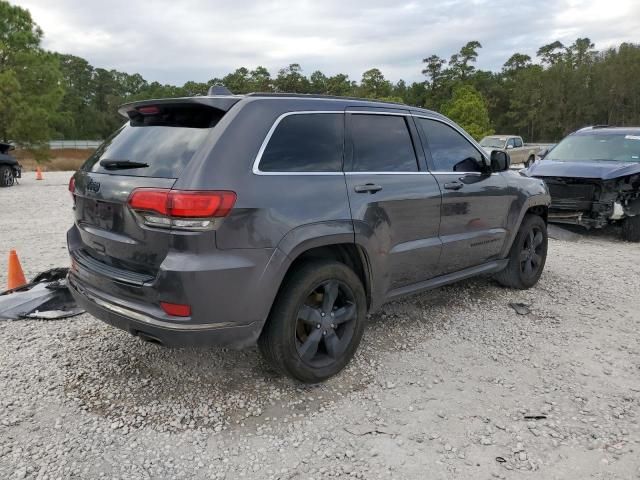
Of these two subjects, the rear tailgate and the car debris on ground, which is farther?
the car debris on ground

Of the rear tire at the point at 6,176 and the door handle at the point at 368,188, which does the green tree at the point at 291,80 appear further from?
the door handle at the point at 368,188

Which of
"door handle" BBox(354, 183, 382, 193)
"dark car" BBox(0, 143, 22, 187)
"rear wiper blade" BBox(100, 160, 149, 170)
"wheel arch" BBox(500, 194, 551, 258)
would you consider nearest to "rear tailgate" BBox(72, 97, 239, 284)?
"rear wiper blade" BBox(100, 160, 149, 170)

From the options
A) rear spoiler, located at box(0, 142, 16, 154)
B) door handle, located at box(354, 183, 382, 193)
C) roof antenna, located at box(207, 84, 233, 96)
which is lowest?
door handle, located at box(354, 183, 382, 193)

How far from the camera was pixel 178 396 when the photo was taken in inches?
129

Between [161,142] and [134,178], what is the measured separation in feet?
0.97

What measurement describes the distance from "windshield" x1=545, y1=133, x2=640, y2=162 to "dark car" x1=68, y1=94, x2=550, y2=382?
6117 millimetres

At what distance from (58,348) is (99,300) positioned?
41.7 inches

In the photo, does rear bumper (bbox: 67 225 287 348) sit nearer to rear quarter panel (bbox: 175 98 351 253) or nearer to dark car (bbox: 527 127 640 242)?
rear quarter panel (bbox: 175 98 351 253)

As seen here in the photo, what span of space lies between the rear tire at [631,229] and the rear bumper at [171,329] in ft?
25.4

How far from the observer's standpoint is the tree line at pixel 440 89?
34969 mm

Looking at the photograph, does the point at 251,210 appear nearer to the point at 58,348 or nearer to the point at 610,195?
the point at 58,348

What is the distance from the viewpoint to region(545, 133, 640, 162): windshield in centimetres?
869

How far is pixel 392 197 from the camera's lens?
3.68 meters

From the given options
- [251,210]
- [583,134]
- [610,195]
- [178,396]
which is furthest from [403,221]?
[583,134]
